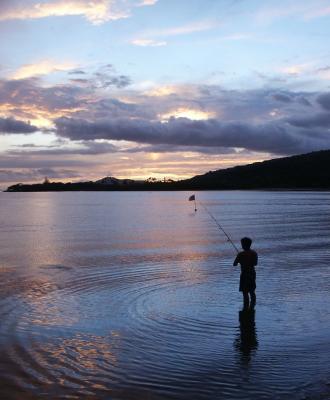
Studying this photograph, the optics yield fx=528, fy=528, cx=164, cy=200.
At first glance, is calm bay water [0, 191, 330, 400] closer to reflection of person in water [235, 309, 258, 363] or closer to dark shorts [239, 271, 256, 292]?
reflection of person in water [235, 309, 258, 363]

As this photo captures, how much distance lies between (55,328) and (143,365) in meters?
3.21

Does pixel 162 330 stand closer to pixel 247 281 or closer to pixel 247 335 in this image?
pixel 247 335

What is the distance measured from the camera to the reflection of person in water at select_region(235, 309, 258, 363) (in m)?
9.74

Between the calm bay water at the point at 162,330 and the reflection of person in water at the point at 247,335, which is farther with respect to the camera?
the reflection of person in water at the point at 247,335

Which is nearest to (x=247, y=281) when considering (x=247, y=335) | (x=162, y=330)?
(x=247, y=335)

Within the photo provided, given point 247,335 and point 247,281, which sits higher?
point 247,281

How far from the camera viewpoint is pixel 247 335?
10.7 metres

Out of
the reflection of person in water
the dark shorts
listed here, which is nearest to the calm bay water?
the reflection of person in water

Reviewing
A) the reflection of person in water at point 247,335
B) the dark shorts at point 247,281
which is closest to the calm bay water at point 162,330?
the reflection of person in water at point 247,335

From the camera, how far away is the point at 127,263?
2245 centimetres

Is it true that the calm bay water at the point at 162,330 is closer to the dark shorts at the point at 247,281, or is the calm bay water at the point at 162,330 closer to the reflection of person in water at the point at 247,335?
the reflection of person in water at the point at 247,335

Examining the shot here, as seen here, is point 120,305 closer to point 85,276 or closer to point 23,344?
point 23,344

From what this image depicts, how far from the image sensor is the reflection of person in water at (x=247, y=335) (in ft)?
32.0

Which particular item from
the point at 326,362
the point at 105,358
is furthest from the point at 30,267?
the point at 326,362
